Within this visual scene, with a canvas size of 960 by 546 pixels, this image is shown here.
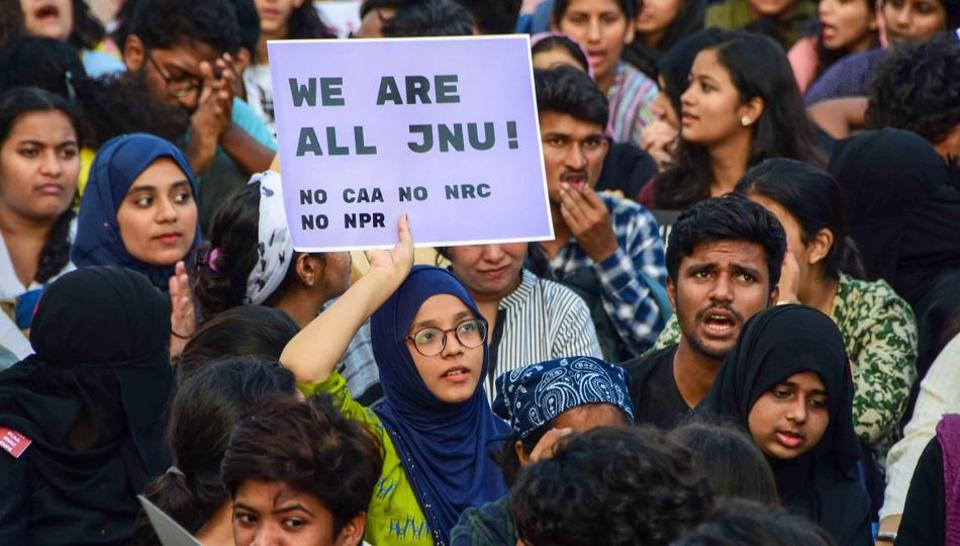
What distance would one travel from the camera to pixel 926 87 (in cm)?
849

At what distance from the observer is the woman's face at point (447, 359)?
6.45 metres

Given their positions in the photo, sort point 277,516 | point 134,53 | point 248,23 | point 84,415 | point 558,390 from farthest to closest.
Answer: point 248,23 → point 134,53 → point 84,415 → point 558,390 → point 277,516

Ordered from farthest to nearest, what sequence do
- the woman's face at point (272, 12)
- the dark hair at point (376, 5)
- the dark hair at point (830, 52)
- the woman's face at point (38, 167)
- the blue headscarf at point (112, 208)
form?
the woman's face at point (272, 12)
the dark hair at point (830, 52)
the dark hair at point (376, 5)
the woman's face at point (38, 167)
the blue headscarf at point (112, 208)

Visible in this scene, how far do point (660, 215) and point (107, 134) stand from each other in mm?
2466

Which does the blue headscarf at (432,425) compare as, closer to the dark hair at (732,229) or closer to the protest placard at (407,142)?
the protest placard at (407,142)

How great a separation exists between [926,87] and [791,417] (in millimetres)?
2770

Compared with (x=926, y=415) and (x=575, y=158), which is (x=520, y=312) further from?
(x=926, y=415)

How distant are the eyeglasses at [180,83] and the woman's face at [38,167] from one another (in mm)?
888

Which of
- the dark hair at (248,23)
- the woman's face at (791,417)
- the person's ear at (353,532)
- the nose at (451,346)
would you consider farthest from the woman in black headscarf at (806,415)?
the dark hair at (248,23)

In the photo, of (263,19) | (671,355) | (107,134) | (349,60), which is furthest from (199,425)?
(263,19)

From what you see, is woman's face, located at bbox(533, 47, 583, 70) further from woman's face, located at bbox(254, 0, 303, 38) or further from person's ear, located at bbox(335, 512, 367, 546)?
person's ear, located at bbox(335, 512, 367, 546)

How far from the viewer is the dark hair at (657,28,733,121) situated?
934 centimetres

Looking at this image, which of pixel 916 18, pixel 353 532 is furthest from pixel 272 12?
pixel 353 532

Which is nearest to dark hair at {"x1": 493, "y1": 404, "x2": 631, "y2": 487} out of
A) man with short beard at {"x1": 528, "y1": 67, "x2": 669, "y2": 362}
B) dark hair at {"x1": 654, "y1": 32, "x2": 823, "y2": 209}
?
man with short beard at {"x1": 528, "y1": 67, "x2": 669, "y2": 362}
